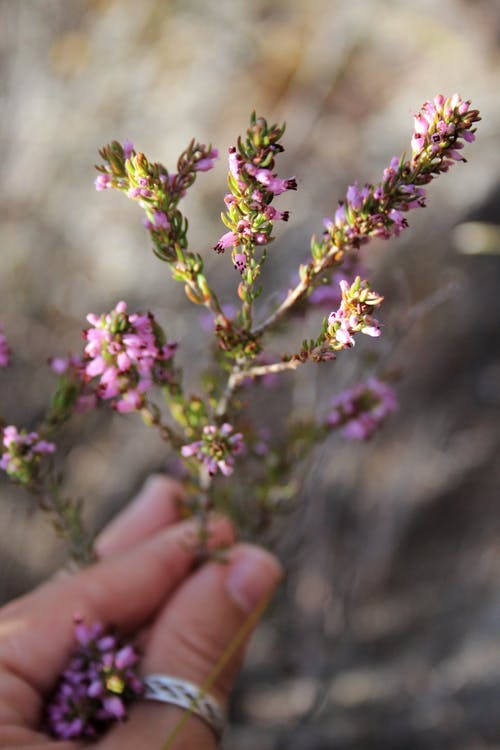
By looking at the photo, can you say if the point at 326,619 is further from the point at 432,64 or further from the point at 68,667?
the point at 432,64

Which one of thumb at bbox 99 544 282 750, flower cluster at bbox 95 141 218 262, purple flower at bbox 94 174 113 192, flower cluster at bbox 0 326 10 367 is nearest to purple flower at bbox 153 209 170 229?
flower cluster at bbox 95 141 218 262

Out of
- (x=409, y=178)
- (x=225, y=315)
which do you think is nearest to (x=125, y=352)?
(x=225, y=315)

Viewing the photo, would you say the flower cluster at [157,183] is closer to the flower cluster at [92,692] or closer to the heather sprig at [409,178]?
the heather sprig at [409,178]

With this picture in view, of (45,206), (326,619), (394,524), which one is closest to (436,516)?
(394,524)

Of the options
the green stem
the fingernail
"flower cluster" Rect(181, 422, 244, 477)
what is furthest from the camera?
the fingernail

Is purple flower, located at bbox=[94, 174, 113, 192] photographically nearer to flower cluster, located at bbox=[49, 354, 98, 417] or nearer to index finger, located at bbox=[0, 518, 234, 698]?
flower cluster, located at bbox=[49, 354, 98, 417]

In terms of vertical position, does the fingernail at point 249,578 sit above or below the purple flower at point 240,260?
below

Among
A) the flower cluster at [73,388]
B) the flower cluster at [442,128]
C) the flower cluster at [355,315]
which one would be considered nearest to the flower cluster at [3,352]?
the flower cluster at [73,388]
